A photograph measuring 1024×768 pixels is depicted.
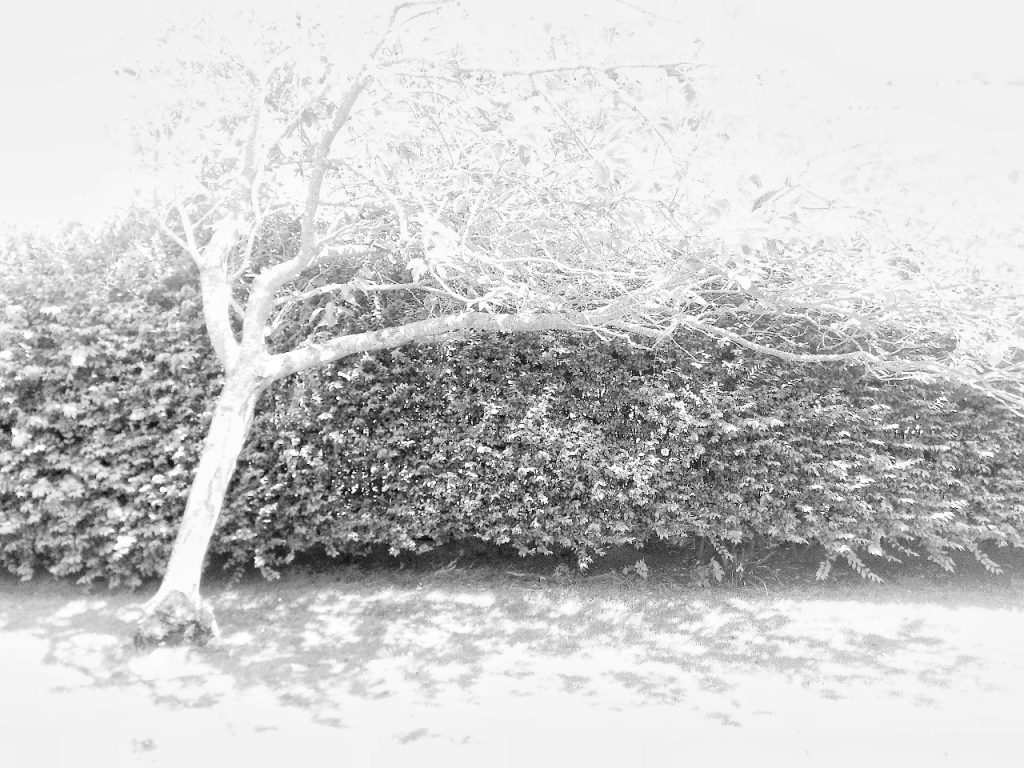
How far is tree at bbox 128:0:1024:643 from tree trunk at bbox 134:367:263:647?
0.02 meters

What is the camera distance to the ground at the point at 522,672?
4.46 m

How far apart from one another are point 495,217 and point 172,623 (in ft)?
13.2

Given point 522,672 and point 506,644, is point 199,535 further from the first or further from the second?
point 522,672

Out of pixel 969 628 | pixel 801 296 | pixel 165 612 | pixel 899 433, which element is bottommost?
pixel 969 628

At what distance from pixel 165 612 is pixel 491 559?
128 inches

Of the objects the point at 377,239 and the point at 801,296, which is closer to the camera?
the point at 801,296

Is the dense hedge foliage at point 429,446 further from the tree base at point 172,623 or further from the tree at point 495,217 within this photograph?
the tree base at point 172,623

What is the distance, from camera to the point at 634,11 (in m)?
4.91

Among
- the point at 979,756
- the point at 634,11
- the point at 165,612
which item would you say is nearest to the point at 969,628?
the point at 979,756

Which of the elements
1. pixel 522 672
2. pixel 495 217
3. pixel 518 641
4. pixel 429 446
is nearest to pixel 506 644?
pixel 518 641

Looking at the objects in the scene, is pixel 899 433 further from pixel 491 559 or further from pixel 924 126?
pixel 491 559

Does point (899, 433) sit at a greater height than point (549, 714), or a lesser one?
greater

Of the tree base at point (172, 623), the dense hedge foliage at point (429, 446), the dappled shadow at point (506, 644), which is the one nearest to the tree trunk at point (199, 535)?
the tree base at point (172, 623)

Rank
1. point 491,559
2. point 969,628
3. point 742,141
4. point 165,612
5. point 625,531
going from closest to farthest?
point 742,141, point 165,612, point 969,628, point 625,531, point 491,559
